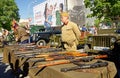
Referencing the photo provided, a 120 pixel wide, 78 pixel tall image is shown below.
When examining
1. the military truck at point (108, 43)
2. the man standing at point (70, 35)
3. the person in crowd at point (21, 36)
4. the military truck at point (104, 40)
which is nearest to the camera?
the man standing at point (70, 35)

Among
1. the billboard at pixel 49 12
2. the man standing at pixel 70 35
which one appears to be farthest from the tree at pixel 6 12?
the man standing at pixel 70 35

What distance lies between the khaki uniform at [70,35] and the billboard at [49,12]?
174ft

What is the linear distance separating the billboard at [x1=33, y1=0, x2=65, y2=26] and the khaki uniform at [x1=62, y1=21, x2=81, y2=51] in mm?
52896

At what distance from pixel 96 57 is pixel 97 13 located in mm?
28603

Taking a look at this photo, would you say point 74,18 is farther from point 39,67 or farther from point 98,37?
point 39,67

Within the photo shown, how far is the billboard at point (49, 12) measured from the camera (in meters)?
64.8

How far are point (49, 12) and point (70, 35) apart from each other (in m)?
64.9

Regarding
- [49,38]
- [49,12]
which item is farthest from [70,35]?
[49,12]

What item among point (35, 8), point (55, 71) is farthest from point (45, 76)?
point (35, 8)

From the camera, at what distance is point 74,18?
199ft

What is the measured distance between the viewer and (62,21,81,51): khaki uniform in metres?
7.09

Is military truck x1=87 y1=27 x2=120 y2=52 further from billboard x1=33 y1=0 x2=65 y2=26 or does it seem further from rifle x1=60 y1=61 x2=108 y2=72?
billboard x1=33 y1=0 x2=65 y2=26

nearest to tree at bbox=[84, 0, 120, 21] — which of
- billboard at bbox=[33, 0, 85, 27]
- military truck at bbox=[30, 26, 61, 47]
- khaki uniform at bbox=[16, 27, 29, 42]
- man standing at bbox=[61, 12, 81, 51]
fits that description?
military truck at bbox=[30, 26, 61, 47]

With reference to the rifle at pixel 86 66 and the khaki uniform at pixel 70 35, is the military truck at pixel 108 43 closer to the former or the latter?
the khaki uniform at pixel 70 35
